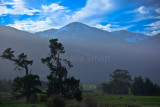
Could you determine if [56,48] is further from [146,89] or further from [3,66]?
[3,66]

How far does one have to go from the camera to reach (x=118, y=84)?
7569 centimetres

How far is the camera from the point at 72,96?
27.2 m

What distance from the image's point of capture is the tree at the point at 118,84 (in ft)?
250

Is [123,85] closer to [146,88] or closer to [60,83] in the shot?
[146,88]

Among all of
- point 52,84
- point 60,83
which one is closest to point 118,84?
point 60,83

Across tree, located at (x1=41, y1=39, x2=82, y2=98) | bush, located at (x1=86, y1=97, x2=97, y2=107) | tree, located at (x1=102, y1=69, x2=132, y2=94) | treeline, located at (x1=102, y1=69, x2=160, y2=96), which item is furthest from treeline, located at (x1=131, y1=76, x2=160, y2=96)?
bush, located at (x1=86, y1=97, x2=97, y2=107)

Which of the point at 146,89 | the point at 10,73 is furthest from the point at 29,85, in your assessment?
the point at 10,73

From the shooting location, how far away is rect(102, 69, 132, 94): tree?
76.1 metres

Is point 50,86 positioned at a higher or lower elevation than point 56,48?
lower

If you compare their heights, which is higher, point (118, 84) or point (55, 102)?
point (55, 102)

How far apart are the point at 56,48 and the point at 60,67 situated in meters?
3.97

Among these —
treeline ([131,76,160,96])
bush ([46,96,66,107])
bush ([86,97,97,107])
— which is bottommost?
treeline ([131,76,160,96])

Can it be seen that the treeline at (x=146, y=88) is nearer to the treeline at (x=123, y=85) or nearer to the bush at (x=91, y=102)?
the treeline at (x=123, y=85)

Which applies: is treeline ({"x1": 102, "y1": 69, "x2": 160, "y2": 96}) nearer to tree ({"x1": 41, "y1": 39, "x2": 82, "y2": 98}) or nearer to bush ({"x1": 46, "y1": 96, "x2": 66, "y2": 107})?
tree ({"x1": 41, "y1": 39, "x2": 82, "y2": 98})
